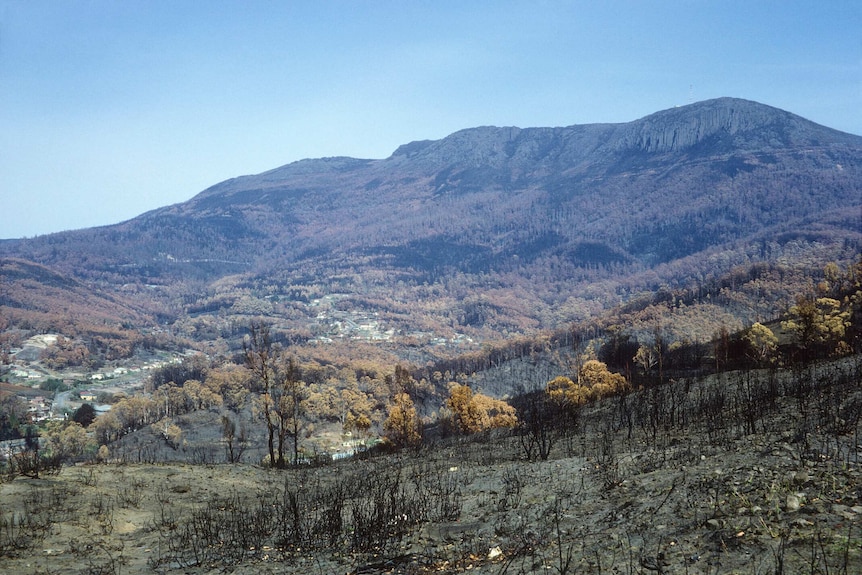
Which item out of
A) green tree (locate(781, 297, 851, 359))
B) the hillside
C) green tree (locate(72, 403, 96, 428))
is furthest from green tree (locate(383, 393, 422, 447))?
green tree (locate(72, 403, 96, 428))

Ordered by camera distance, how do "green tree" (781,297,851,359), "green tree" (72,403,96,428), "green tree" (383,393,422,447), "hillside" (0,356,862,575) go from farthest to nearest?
"green tree" (72,403,96,428) → "green tree" (383,393,422,447) → "green tree" (781,297,851,359) → "hillside" (0,356,862,575)

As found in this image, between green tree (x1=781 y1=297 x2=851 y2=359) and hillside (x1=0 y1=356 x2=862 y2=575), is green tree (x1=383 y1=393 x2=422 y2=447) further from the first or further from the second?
hillside (x1=0 y1=356 x2=862 y2=575)

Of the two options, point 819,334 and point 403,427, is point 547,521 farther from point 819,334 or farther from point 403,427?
point 819,334

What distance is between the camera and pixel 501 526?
9.27 metres

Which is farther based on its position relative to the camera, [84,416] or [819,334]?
[84,416]

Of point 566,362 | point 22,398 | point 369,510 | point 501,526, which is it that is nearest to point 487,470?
point 369,510

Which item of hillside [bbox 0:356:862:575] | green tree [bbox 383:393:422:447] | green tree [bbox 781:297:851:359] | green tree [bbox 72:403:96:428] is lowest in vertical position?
green tree [bbox 72:403:96:428]

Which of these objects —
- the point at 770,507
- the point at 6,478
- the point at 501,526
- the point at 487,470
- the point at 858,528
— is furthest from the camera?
the point at 487,470

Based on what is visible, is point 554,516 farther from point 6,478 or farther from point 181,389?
point 181,389

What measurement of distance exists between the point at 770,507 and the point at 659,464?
3.83m

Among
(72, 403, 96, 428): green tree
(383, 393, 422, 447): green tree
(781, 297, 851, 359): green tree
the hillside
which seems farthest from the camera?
(72, 403, 96, 428): green tree

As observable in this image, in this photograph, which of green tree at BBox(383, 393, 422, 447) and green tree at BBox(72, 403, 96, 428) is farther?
green tree at BBox(72, 403, 96, 428)

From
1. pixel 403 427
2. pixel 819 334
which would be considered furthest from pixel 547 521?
pixel 819 334

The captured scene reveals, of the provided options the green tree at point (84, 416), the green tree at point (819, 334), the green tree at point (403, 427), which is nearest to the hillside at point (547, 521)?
the green tree at point (819, 334)
